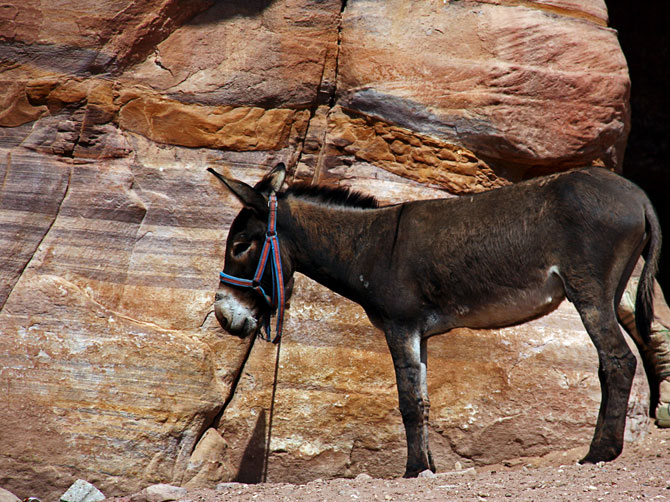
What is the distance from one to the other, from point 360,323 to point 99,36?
3.38m

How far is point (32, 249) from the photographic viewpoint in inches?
233

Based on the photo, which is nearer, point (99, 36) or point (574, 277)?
point (574, 277)

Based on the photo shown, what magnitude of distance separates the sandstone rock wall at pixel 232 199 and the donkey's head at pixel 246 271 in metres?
0.97

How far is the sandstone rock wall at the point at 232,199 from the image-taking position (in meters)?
5.66

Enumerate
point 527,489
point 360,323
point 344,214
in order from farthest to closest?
1. point 360,323
2. point 344,214
3. point 527,489

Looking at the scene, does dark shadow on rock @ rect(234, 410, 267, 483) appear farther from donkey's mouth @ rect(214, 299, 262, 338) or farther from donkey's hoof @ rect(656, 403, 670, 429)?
donkey's hoof @ rect(656, 403, 670, 429)

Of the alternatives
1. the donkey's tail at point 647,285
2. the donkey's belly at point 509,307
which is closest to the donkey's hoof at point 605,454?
the donkey's tail at point 647,285

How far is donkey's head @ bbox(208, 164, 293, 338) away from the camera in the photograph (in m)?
5.02

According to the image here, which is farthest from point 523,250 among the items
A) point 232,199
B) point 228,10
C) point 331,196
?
point 228,10

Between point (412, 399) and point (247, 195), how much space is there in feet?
6.04

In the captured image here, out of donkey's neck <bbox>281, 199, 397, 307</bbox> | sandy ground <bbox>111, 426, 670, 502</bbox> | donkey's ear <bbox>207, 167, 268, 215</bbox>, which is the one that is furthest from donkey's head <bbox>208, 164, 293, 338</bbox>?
sandy ground <bbox>111, 426, 670, 502</bbox>

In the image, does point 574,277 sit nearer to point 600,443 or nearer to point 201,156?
point 600,443

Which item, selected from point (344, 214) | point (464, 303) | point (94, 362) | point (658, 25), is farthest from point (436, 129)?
point (658, 25)

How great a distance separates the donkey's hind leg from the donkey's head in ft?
7.16
